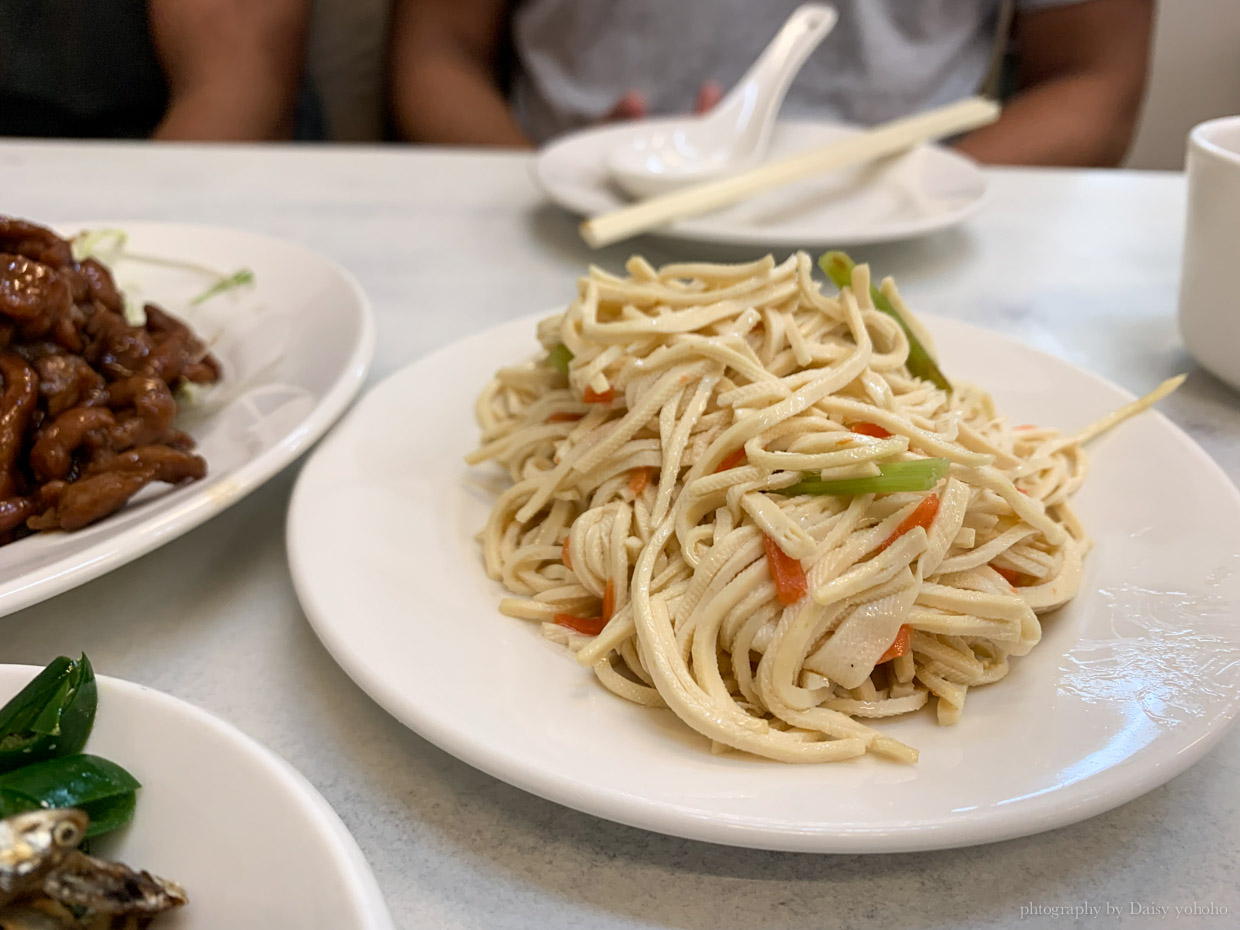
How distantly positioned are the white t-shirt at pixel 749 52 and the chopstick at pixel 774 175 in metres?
1.04

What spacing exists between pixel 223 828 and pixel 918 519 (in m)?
0.61

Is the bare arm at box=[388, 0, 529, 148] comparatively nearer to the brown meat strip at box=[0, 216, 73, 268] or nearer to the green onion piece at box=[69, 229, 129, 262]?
the green onion piece at box=[69, 229, 129, 262]

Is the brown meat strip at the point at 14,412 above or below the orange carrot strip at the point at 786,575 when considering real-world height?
above

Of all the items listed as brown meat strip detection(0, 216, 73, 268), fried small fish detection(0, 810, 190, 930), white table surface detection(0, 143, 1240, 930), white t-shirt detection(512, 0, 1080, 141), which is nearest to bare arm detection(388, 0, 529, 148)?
white t-shirt detection(512, 0, 1080, 141)

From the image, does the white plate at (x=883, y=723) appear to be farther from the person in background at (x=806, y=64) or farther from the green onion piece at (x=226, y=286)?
the person in background at (x=806, y=64)

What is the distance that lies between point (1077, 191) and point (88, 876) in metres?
2.21

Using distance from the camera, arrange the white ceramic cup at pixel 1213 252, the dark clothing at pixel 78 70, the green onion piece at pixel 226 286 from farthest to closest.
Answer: the dark clothing at pixel 78 70, the green onion piece at pixel 226 286, the white ceramic cup at pixel 1213 252

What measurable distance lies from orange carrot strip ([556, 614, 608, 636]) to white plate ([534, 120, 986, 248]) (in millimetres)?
916

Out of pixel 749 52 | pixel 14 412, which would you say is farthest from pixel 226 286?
pixel 749 52

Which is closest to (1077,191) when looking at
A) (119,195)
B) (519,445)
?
(519,445)

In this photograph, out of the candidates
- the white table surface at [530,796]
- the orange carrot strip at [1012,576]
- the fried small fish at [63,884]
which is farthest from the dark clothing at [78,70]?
the orange carrot strip at [1012,576]

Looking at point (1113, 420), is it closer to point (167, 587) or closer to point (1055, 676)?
point (1055, 676)

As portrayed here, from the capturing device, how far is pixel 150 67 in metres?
2.76

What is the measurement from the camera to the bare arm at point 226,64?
280 centimetres
